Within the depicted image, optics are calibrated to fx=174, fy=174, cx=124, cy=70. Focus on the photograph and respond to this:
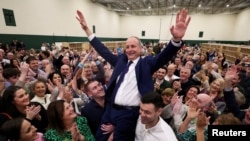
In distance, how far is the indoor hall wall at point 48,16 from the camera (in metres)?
8.77

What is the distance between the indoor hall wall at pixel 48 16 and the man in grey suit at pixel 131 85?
864 centimetres

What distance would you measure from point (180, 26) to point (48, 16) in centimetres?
1110

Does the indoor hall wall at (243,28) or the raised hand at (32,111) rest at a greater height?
the indoor hall wall at (243,28)

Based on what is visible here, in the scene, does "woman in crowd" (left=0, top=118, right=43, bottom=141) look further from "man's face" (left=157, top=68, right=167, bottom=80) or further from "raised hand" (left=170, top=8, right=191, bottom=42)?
"man's face" (left=157, top=68, right=167, bottom=80)

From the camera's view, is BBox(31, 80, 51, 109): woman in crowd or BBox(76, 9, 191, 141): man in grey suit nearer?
BBox(76, 9, 191, 141): man in grey suit

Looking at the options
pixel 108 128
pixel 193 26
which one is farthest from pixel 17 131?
pixel 193 26

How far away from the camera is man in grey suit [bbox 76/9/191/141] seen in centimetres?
152

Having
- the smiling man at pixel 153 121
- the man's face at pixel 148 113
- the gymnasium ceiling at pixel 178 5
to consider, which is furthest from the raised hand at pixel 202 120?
the gymnasium ceiling at pixel 178 5

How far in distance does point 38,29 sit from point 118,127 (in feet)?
34.0

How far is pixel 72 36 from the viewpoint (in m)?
13.6

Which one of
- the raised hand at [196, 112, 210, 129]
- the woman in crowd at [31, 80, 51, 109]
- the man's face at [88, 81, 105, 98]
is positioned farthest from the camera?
the woman in crowd at [31, 80, 51, 109]

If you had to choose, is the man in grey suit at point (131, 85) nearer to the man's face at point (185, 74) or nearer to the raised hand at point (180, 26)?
the raised hand at point (180, 26)

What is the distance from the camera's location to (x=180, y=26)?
1517mm

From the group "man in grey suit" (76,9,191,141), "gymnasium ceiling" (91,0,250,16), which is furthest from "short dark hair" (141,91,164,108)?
"gymnasium ceiling" (91,0,250,16)
